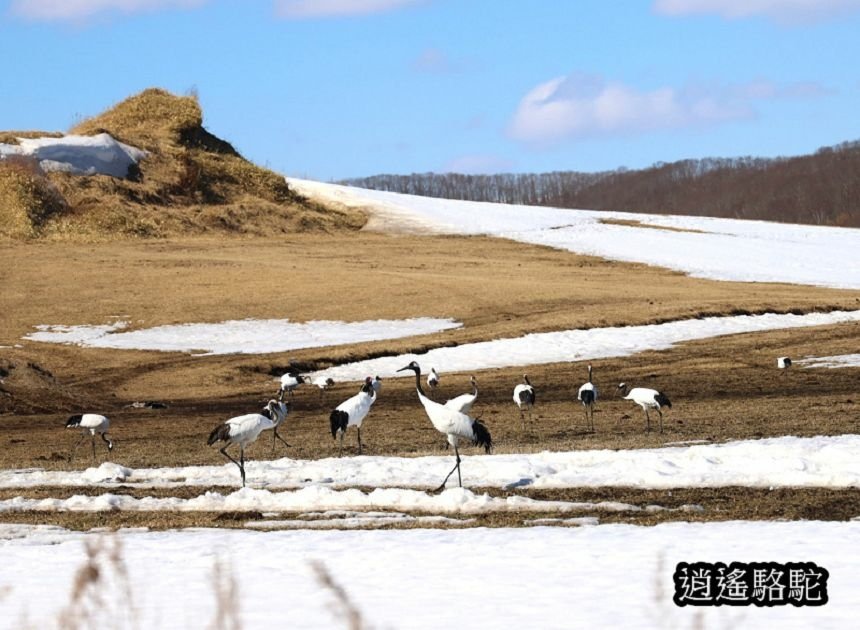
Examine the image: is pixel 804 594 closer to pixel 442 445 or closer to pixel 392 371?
pixel 442 445

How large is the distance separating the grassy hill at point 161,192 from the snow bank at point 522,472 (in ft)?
215

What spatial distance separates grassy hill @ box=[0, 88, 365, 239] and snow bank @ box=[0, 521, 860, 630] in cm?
7492

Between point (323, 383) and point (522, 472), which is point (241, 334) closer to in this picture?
point (323, 383)

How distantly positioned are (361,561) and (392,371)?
113ft

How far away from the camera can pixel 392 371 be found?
156ft

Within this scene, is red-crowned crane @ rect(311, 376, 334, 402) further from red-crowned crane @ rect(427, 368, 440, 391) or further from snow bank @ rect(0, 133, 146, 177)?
snow bank @ rect(0, 133, 146, 177)

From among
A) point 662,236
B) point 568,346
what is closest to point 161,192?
point 662,236

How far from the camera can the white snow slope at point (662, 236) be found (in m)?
82.2

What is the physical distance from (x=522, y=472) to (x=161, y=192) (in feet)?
276

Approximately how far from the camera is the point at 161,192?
101 meters

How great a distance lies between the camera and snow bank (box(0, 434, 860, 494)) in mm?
18875
